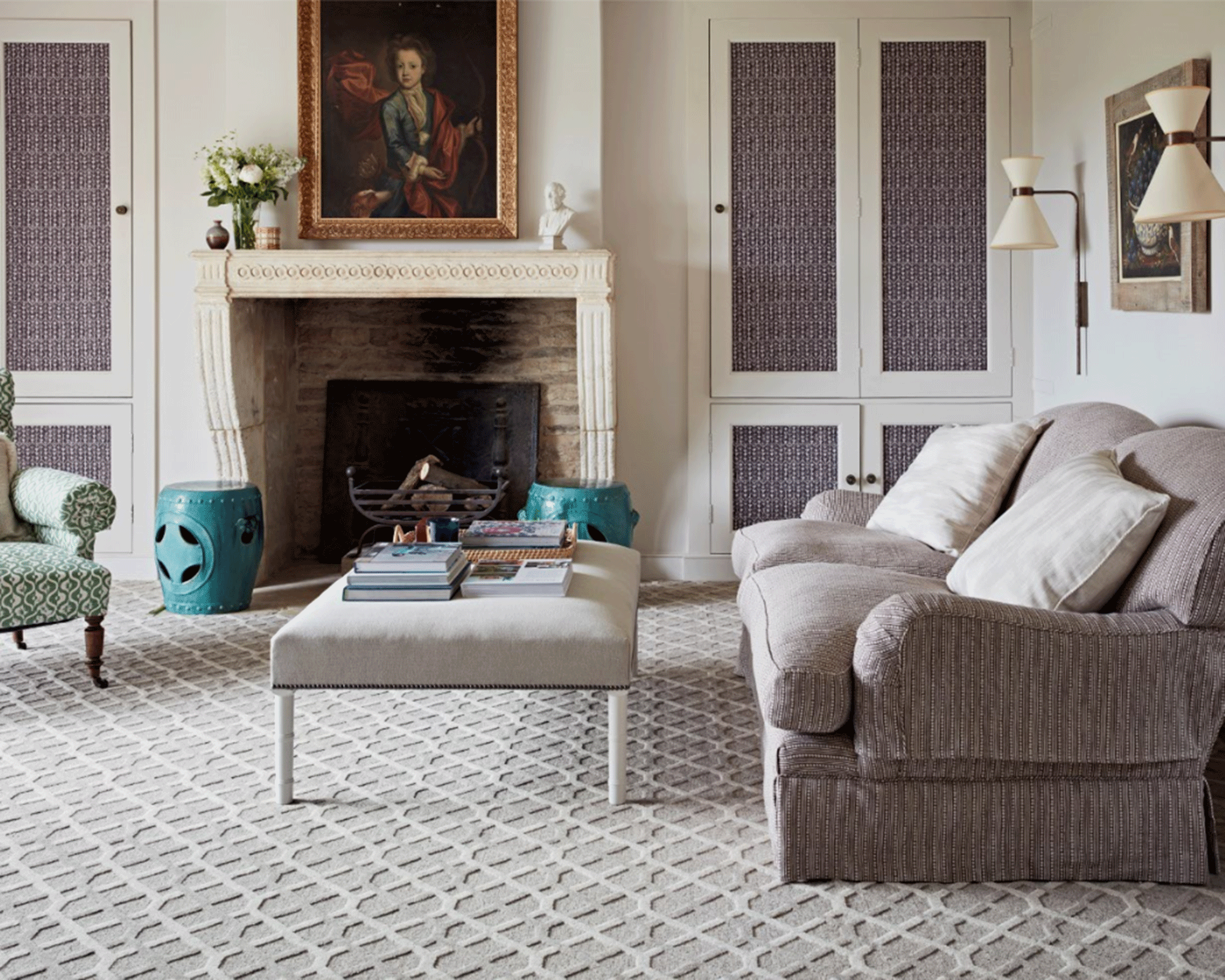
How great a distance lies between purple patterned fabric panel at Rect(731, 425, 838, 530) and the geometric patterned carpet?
1894mm

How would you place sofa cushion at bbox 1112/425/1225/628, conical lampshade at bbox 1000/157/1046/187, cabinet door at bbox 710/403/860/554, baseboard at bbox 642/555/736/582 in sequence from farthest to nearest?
baseboard at bbox 642/555/736/582
cabinet door at bbox 710/403/860/554
conical lampshade at bbox 1000/157/1046/187
sofa cushion at bbox 1112/425/1225/628

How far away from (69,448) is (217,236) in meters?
1.20

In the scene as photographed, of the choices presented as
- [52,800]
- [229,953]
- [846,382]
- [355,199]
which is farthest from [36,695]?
[846,382]

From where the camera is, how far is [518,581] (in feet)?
11.5

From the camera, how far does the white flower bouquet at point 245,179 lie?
5.69 meters

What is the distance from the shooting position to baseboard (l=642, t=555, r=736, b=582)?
20.5ft

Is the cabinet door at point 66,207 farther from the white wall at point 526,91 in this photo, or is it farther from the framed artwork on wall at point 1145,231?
the framed artwork on wall at point 1145,231

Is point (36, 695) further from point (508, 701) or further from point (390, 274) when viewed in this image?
point (390, 274)

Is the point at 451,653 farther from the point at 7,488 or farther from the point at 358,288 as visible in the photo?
the point at 358,288

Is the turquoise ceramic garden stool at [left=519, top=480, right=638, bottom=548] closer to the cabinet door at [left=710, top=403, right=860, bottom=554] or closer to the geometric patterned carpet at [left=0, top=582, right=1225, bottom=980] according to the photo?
the cabinet door at [left=710, top=403, right=860, bottom=554]

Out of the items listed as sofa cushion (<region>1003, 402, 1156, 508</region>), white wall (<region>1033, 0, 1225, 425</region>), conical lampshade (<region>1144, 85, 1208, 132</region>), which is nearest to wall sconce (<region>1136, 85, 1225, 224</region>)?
conical lampshade (<region>1144, 85, 1208, 132</region>)

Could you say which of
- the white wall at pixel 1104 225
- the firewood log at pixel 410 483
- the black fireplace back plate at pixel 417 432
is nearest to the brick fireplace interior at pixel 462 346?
the black fireplace back plate at pixel 417 432

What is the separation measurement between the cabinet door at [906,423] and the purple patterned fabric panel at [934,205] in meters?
0.17

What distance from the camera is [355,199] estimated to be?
19.2 feet
